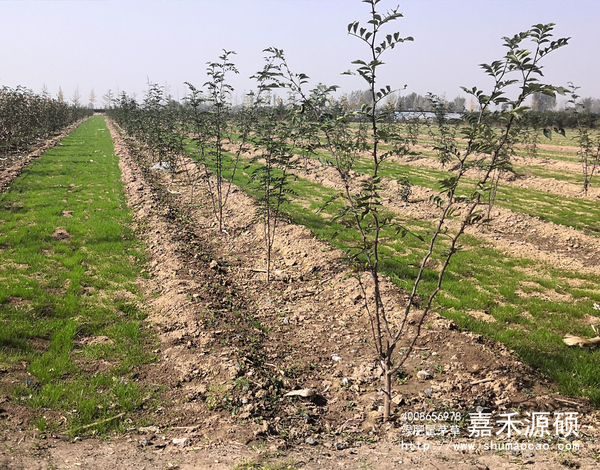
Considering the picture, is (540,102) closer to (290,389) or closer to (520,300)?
(520,300)

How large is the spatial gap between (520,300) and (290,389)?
192 inches

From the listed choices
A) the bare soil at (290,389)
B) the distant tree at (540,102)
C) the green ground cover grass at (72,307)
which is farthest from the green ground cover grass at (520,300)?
the green ground cover grass at (72,307)

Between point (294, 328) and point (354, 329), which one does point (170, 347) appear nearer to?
point (294, 328)

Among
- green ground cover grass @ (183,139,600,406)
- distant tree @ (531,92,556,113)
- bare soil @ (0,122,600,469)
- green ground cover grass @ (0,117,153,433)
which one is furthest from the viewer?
green ground cover grass @ (183,139,600,406)

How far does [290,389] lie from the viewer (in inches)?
178

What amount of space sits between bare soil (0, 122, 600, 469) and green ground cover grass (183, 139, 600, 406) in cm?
42

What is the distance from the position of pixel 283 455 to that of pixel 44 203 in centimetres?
1182

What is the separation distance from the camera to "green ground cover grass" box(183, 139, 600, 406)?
483cm

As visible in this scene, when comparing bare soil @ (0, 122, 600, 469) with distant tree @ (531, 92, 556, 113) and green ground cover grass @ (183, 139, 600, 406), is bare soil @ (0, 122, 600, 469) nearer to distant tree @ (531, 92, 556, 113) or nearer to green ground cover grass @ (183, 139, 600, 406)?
green ground cover grass @ (183, 139, 600, 406)

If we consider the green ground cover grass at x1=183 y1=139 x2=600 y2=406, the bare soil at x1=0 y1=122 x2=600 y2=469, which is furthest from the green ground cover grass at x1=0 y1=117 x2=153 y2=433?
the green ground cover grass at x1=183 y1=139 x2=600 y2=406

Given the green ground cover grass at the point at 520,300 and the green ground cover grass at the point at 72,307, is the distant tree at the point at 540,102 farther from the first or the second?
the green ground cover grass at the point at 72,307

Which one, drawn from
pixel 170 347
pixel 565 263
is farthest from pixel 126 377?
pixel 565 263

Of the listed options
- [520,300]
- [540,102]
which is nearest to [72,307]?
[520,300]

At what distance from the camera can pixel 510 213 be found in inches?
492
